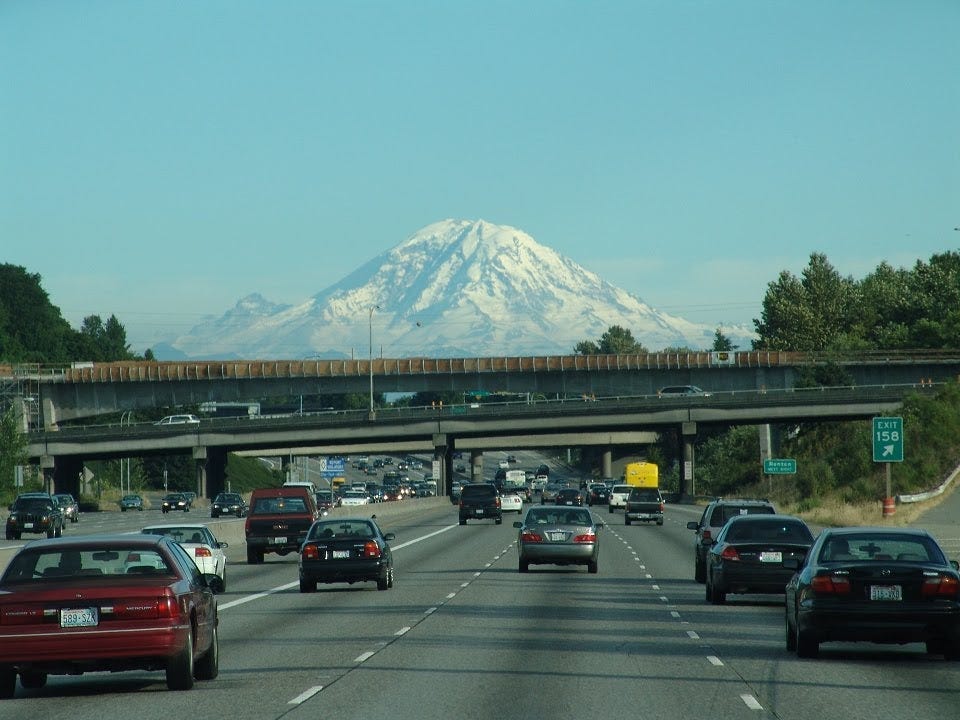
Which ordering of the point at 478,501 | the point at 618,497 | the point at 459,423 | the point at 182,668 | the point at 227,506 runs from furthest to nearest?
the point at 459,423
the point at 618,497
the point at 227,506
the point at 478,501
the point at 182,668

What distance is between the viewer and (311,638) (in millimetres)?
22297

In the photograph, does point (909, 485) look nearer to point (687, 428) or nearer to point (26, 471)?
point (687, 428)

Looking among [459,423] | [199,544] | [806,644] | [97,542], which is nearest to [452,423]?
[459,423]

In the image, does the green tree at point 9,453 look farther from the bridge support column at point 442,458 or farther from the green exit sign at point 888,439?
the green exit sign at point 888,439

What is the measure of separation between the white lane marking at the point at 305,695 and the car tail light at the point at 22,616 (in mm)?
2459

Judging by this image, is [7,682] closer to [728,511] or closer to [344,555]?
[344,555]

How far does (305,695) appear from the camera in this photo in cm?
1560

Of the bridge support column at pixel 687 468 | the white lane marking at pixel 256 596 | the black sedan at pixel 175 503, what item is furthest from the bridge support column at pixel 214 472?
the white lane marking at pixel 256 596

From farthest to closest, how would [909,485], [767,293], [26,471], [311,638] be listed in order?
[767,293] < [26,471] < [909,485] < [311,638]

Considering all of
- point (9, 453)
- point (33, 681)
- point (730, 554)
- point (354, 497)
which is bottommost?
point (354, 497)

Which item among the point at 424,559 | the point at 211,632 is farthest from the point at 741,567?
the point at 424,559

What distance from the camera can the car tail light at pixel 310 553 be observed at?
32281mm

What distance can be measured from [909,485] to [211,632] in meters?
61.6

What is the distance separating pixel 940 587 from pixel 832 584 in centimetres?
120
